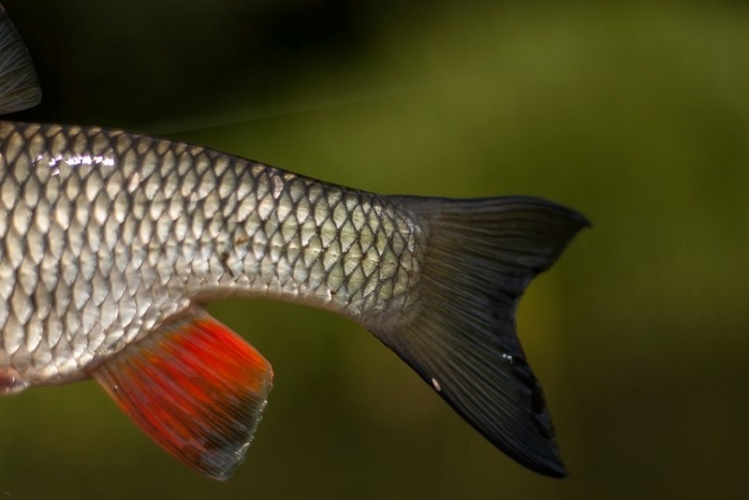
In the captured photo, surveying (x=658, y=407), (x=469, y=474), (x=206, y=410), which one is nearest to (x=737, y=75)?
(x=658, y=407)

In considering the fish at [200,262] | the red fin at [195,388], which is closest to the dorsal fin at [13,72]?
the fish at [200,262]

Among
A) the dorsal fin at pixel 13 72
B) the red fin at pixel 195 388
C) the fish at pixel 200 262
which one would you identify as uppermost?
the dorsal fin at pixel 13 72

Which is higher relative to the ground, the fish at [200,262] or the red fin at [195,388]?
the fish at [200,262]

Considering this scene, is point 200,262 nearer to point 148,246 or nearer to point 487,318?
point 148,246

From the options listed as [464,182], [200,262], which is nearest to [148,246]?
[200,262]

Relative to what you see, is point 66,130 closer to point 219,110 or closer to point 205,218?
point 205,218

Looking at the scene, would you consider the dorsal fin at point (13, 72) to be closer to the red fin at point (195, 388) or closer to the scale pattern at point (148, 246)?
the scale pattern at point (148, 246)
